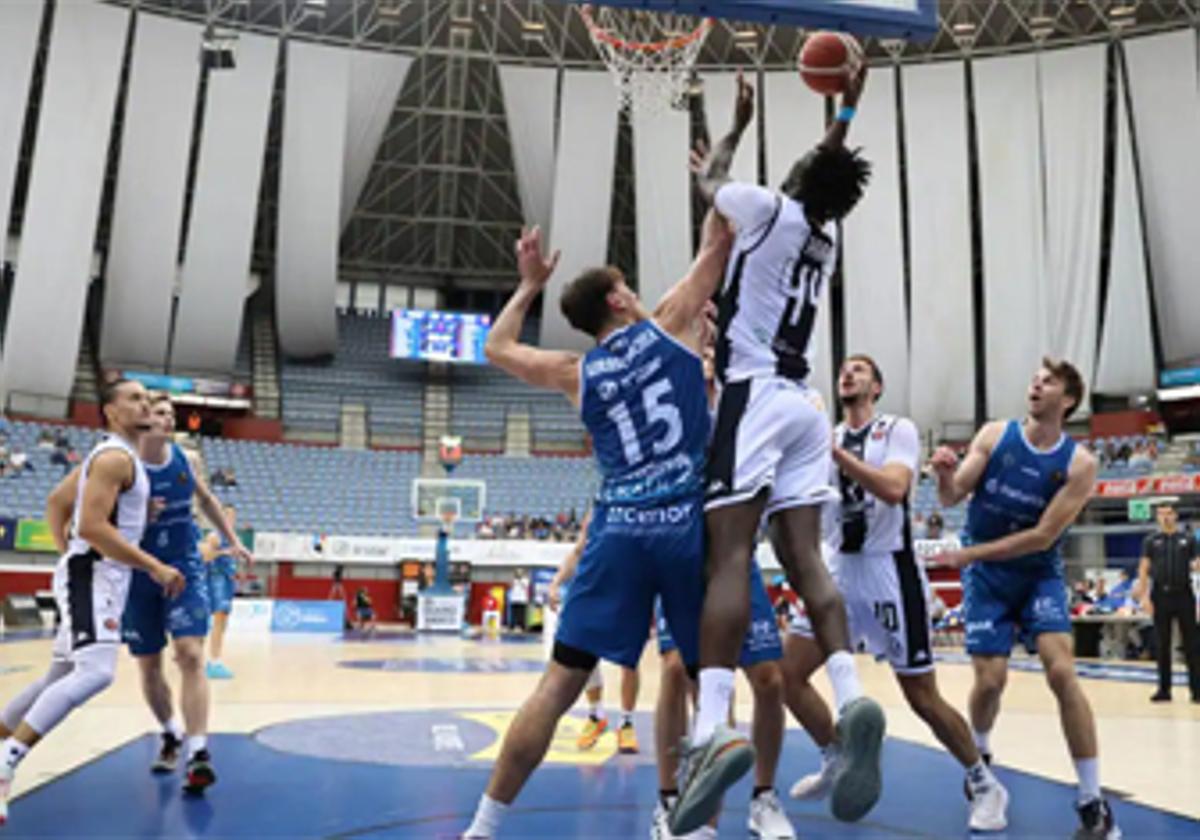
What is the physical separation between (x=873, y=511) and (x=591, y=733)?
2634mm

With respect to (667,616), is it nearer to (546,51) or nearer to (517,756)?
(517,756)

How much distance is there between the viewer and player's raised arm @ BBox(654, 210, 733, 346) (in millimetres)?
3561

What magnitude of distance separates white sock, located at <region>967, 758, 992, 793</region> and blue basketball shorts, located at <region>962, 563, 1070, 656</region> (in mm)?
543

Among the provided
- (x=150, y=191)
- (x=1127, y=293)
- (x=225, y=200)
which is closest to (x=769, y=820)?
(x=1127, y=293)

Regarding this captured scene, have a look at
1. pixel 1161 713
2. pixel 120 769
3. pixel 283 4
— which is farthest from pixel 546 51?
pixel 120 769

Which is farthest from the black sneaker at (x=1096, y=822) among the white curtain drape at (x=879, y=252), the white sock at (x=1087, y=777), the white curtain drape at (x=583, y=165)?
the white curtain drape at (x=583, y=165)

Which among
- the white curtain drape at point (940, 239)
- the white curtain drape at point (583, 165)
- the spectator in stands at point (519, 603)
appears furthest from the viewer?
the white curtain drape at point (583, 165)

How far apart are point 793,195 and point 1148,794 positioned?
355 centimetres

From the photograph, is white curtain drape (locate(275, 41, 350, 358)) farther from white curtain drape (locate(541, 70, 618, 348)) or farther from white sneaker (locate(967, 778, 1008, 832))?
white sneaker (locate(967, 778, 1008, 832))

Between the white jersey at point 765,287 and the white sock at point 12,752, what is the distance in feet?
10.5

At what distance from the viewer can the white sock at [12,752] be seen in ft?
13.5

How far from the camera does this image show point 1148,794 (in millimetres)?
4984

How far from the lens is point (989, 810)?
416cm

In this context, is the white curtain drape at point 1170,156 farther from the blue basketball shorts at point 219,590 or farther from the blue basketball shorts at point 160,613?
the blue basketball shorts at point 160,613
